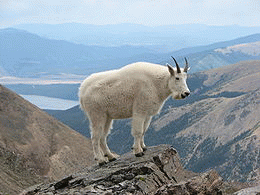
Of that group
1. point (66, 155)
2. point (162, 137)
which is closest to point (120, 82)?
point (66, 155)

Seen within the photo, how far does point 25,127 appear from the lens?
88.2 meters

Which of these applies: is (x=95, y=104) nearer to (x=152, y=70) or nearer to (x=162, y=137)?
(x=152, y=70)

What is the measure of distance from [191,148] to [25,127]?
9118 centimetres

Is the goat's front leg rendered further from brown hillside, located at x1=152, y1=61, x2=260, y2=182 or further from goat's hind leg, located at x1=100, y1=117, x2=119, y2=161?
brown hillside, located at x1=152, y1=61, x2=260, y2=182

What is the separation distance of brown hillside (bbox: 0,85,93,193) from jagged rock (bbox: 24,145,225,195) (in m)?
37.6

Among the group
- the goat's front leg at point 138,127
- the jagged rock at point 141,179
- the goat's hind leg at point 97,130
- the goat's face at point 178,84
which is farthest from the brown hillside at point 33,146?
the goat's face at point 178,84

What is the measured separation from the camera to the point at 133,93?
16.2m

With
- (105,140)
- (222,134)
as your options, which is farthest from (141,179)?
(222,134)

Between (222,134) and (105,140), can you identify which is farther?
(222,134)

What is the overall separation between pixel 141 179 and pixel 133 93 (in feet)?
11.9

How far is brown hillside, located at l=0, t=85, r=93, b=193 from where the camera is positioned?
65125mm

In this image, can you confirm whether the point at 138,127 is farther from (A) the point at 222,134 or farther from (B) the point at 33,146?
(A) the point at 222,134

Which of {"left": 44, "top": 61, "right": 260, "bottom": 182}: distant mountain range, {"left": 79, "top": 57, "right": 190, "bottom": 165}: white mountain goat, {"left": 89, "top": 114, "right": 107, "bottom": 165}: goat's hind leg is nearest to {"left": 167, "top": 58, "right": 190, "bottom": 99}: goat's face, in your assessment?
{"left": 79, "top": 57, "right": 190, "bottom": 165}: white mountain goat

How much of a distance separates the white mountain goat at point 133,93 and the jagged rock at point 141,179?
46.6 inches
